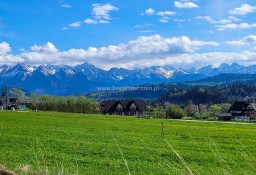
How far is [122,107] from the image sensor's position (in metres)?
150

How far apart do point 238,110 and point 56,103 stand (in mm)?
75841

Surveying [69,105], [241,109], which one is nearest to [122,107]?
[69,105]

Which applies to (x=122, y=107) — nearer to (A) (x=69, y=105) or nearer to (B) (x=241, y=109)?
(A) (x=69, y=105)

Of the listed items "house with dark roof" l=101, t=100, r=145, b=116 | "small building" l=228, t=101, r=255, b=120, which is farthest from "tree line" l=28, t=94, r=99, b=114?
"small building" l=228, t=101, r=255, b=120

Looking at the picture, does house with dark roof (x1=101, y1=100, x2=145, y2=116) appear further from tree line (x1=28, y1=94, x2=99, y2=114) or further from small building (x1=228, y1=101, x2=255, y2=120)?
small building (x1=228, y1=101, x2=255, y2=120)

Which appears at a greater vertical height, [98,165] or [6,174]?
[6,174]

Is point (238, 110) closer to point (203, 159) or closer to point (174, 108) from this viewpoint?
point (174, 108)

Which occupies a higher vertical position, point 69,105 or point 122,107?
point 69,105

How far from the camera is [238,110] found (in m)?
166

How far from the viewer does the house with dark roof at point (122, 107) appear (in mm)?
149875

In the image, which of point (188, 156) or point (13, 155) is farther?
point (188, 156)

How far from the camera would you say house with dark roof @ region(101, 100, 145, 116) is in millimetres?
149875

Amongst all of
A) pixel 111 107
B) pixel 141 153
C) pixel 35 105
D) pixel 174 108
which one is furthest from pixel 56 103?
pixel 141 153

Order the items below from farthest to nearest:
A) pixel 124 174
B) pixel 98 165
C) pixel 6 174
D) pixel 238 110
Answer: pixel 238 110 < pixel 98 165 < pixel 124 174 < pixel 6 174
